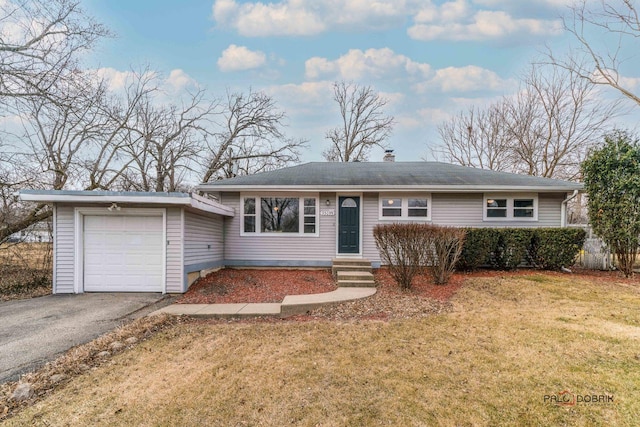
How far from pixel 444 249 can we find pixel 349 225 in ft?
10.7

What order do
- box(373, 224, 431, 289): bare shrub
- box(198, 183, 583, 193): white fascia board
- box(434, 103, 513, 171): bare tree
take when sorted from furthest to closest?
box(434, 103, 513, 171): bare tree → box(198, 183, 583, 193): white fascia board → box(373, 224, 431, 289): bare shrub

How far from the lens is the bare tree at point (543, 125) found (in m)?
17.0

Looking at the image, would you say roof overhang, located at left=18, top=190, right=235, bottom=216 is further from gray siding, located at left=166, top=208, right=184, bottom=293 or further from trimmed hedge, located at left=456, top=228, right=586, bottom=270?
trimmed hedge, located at left=456, top=228, right=586, bottom=270

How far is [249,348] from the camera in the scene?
3734 millimetres

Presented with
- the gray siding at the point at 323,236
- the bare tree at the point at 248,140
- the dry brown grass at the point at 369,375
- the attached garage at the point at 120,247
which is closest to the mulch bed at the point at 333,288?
the gray siding at the point at 323,236

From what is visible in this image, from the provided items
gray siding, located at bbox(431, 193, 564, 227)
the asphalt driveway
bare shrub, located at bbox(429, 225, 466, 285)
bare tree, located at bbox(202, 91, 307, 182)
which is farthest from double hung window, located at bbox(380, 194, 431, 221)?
bare tree, located at bbox(202, 91, 307, 182)

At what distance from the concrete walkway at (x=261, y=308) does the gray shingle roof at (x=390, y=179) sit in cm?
413

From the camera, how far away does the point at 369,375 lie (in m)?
3.02

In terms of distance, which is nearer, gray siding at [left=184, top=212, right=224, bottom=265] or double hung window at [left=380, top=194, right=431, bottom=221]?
gray siding at [left=184, top=212, right=224, bottom=265]

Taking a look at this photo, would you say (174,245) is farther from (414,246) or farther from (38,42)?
(38,42)

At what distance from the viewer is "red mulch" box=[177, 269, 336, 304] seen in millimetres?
6285

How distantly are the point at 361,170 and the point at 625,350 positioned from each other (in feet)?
28.4

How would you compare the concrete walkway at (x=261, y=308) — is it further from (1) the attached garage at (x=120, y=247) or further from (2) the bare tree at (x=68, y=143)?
(2) the bare tree at (x=68, y=143)

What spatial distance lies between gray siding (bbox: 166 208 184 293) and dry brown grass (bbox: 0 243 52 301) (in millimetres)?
3249
